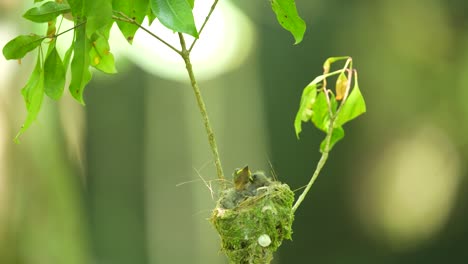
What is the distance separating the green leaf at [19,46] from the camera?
108 centimetres

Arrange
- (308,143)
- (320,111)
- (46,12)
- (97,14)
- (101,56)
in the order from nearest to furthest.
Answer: (97,14) → (46,12) → (101,56) → (320,111) → (308,143)

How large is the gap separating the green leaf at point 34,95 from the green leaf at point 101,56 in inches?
4.2

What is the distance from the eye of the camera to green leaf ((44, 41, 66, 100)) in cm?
105

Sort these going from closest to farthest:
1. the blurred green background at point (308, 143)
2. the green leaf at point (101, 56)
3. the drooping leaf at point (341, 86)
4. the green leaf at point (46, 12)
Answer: the green leaf at point (46, 12)
the green leaf at point (101, 56)
the drooping leaf at point (341, 86)
the blurred green background at point (308, 143)

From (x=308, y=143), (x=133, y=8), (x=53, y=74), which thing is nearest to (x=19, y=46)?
(x=53, y=74)

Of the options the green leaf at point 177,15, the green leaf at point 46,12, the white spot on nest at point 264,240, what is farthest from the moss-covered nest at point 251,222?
the green leaf at point 46,12

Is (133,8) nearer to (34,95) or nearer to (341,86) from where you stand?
(34,95)

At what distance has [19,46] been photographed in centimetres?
108

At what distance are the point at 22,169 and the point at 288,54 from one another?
8.86 ft

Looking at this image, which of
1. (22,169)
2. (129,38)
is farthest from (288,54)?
(129,38)

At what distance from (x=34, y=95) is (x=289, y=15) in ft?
1.45

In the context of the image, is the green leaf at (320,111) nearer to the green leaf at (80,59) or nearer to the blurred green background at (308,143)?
the green leaf at (80,59)

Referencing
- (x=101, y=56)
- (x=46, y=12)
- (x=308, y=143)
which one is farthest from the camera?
(x=308, y=143)

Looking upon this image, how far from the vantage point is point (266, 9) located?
5.29 m
